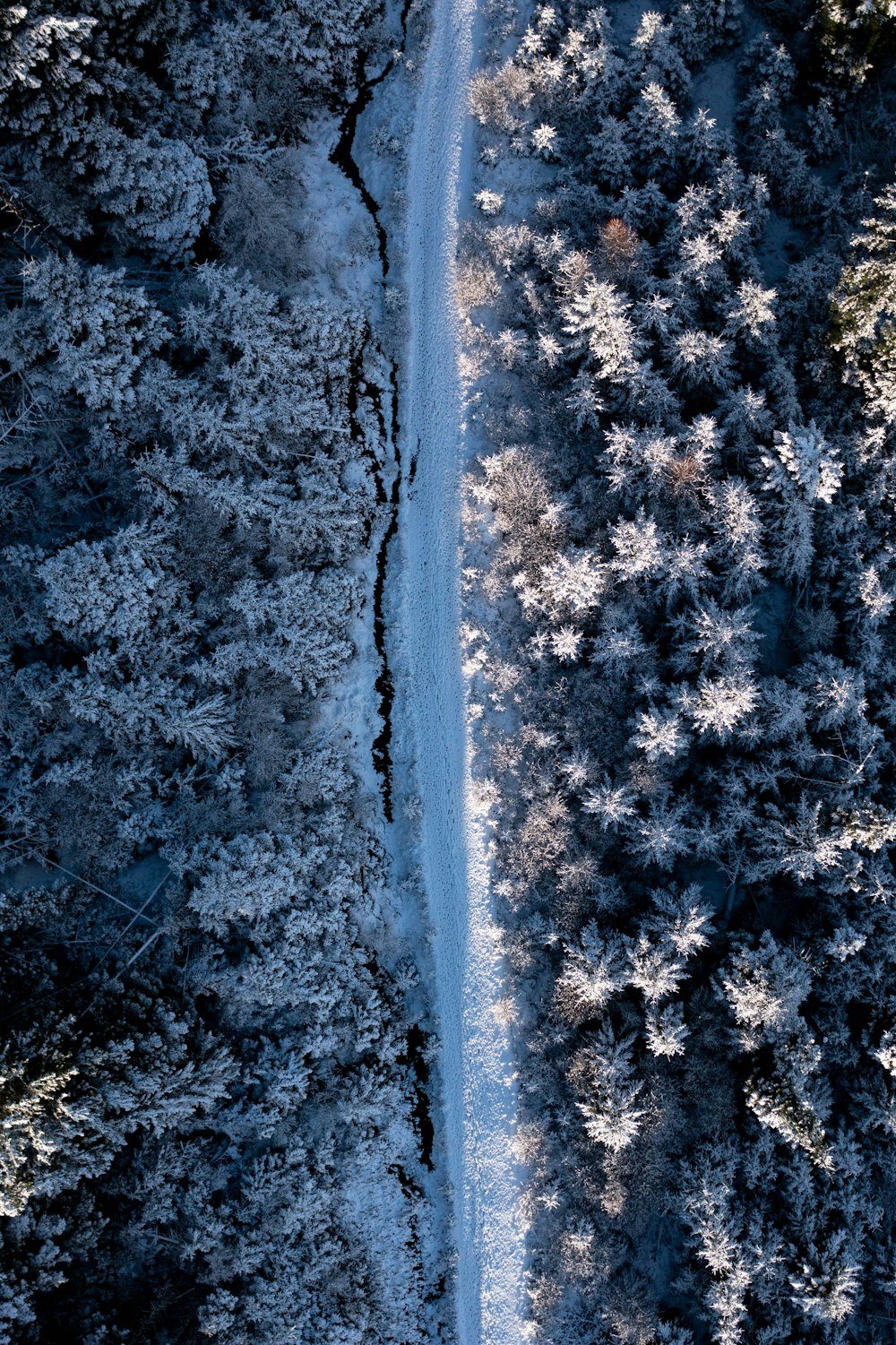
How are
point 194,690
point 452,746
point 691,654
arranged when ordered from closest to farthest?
point 691,654 < point 194,690 < point 452,746

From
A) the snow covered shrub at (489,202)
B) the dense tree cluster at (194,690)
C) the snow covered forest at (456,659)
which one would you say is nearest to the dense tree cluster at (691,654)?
the snow covered forest at (456,659)

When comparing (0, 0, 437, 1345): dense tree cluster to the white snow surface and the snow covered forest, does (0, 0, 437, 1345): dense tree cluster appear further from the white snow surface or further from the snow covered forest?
the white snow surface

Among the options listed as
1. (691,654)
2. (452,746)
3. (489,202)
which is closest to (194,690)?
(452,746)

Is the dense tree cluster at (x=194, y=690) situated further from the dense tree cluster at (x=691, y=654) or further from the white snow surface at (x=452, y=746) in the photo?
the dense tree cluster at (x=691, y=654)

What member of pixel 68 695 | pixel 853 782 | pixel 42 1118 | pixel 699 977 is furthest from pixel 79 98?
pixel 699 977

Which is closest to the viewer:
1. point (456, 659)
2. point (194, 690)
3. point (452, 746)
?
point (194, 690)

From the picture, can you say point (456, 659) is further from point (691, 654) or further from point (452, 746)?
point (691, 654)

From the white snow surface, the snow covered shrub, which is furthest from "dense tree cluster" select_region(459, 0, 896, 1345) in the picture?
the snow covered shrub
